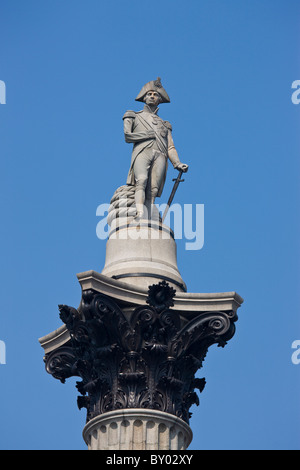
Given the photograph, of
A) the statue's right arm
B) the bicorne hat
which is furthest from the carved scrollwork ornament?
the bicorne hat

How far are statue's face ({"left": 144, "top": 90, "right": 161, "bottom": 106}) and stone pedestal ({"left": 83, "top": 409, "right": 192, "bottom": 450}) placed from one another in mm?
10413

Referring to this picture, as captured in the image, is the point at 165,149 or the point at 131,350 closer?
the point at 131,350

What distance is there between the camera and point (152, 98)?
39.8m

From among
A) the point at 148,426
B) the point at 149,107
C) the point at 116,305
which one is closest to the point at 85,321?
the point at 116,305

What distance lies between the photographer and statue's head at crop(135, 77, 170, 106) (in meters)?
39.8

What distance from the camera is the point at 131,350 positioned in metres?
34.2

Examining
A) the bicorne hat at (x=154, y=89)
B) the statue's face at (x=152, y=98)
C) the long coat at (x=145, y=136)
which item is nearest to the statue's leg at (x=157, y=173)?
the long coat at (x=145, y=136)

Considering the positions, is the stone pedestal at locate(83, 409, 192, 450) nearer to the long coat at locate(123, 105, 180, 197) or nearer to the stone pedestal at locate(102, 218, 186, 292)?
the stone pedestal at locate(102, 218, 186, 292)

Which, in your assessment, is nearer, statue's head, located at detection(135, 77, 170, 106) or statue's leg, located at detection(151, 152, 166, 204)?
statue's leg, located at detection(151, 152, 166, 204)

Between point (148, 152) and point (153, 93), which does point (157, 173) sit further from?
point (153, 93)

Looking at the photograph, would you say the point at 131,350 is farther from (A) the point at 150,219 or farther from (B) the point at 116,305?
(A) the point at 150,219

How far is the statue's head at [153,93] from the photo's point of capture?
39.8m

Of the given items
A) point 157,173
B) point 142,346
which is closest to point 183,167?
point 157,173
